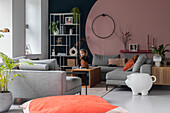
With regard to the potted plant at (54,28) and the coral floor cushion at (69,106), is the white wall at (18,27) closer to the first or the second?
the potted plant at (54,28)

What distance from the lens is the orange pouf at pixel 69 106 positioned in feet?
10.9

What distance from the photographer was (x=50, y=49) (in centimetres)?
934


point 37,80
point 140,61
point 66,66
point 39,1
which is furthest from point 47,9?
point 37,80

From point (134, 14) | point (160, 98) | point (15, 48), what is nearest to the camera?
point (160, 98)

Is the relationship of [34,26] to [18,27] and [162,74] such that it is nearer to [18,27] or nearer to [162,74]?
[18,27]

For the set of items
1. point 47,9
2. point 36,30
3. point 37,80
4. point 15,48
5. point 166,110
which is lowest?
point 166,110

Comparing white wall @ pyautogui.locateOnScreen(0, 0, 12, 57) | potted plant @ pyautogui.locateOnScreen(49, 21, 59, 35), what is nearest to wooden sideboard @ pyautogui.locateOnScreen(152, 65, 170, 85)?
white wall @ pyautogui.locateOnScreen(0, 0, 12, 57)

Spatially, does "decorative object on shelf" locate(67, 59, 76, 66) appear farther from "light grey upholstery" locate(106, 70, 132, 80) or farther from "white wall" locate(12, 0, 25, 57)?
"light grey upholstery" locate(106, 70, 132, 80)

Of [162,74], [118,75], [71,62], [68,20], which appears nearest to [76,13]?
[68,20]

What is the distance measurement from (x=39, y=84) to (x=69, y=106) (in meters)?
1.28

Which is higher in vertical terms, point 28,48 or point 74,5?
point 74,5

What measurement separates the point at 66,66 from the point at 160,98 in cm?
421

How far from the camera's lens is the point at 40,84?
4.53 meters

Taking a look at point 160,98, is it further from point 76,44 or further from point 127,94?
point 76,44
